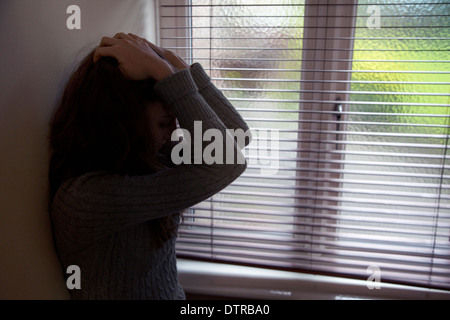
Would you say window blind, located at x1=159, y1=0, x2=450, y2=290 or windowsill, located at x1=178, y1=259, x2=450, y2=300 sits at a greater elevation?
window blind, located at x1=159, y1=0, x2=450, y2=290

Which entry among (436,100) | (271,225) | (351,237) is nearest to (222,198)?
(271,225)

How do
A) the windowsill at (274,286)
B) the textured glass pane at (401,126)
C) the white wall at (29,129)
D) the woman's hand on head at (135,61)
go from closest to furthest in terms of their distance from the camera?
the white wall at (29,129) → the woman's hand on head at (135,61) → the textured glass pane at (401,126) → the windowsill at (274,286)

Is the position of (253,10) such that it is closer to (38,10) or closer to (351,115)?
(351,115)

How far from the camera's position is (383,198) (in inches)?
47.7

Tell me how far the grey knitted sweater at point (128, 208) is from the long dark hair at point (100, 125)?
0.04m

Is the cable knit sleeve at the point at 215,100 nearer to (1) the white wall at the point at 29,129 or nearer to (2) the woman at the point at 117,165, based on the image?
(2) the woman at the point at 117,165

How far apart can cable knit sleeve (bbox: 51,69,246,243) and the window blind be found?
0.53 m

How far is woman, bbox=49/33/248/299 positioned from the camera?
65cm

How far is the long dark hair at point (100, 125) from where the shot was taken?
2.19 feet

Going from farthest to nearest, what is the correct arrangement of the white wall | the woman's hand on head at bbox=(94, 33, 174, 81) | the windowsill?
the windowsill, the woman's hand on head at bbox=(94, 33, 174, 81), the white wall

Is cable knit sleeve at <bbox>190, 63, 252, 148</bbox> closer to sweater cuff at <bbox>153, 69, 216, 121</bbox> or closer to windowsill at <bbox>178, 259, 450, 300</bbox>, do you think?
sweater cuff at <bbox>153, 69, 216, 121</bbox>

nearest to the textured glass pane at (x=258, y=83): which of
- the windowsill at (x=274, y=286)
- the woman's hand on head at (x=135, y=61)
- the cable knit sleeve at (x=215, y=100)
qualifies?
the windowsill at (x=274, y=286)

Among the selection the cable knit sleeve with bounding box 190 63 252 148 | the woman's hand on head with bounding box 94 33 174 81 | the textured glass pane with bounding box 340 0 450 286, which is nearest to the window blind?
the textured glass pane with bounding box 340 0 450 286

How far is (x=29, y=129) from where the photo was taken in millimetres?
648
